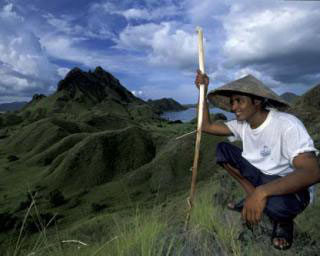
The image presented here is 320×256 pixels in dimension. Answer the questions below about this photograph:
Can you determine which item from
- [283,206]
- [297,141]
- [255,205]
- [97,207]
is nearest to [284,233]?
[283,206]

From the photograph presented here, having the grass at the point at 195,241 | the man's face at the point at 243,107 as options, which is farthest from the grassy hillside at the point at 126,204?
the man's face at the point at 243,107

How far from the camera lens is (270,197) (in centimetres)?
339

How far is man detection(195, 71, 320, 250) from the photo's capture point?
301 centimetres

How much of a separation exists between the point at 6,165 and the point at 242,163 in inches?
1071

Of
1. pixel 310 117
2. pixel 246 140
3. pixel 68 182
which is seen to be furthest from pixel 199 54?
pixel 68 182

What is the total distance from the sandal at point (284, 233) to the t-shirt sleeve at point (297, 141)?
3.02 feet

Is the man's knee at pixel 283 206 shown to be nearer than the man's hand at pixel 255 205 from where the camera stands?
No

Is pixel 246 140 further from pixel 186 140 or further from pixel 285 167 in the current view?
pixel 186 140

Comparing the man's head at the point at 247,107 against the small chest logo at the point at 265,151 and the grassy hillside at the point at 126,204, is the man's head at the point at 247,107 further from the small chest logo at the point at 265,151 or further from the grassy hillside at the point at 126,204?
the grassy hillside at the point at 126,204

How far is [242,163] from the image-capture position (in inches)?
155

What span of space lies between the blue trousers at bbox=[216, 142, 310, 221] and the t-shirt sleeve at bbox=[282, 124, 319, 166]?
0.52 m

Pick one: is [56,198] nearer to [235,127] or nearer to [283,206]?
[235,127]

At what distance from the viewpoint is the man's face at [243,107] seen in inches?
145

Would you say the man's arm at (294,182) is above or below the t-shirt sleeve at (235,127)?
below
